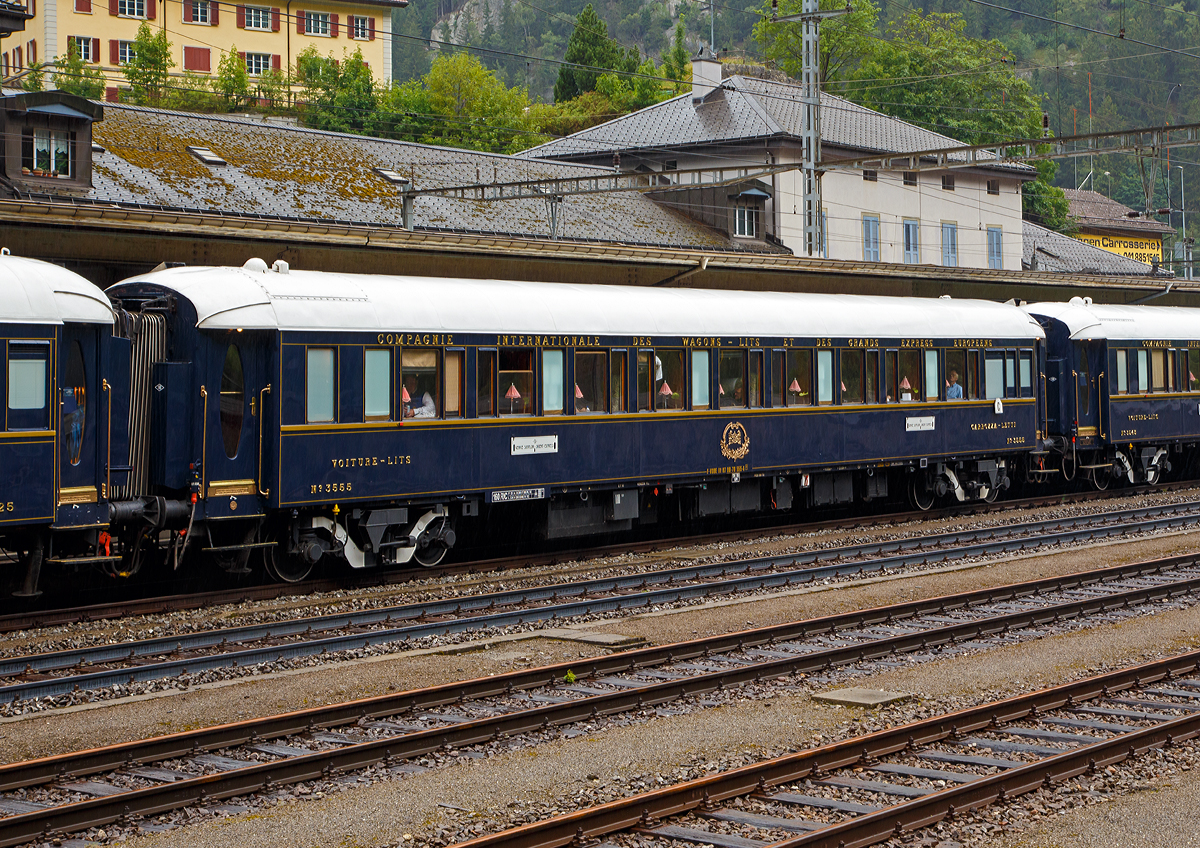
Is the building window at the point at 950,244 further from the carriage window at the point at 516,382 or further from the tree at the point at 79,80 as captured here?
the carriage window at the point at 516,382

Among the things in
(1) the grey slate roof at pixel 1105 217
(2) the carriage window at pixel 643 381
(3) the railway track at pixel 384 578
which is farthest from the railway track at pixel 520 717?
(1) the grey slate roof at pixel 1105 217

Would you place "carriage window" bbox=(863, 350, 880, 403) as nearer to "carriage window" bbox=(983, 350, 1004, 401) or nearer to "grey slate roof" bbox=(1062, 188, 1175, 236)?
"carriage window" bbox=(983, 350, 1004, 401)

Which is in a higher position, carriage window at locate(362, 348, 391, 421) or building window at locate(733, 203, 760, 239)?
building window at locate(733, 203, 760, 239)

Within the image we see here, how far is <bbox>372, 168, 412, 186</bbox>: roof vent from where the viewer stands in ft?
129

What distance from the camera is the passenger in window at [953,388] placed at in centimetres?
2433

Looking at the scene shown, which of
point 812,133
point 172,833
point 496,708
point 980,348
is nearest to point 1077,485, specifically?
point 980,348

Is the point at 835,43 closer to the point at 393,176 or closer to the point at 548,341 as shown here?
the point at 393,176

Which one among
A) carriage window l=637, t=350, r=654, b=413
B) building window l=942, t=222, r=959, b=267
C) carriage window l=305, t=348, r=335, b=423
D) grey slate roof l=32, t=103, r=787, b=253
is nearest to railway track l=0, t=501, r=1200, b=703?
carriage window l=305, t=348, r=335, b=423

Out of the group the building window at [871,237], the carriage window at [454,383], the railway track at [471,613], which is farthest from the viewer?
the building window at [871,237]

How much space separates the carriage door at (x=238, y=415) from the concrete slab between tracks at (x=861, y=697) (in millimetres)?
7259

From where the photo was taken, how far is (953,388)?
80.0 ft

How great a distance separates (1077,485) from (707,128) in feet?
84.0

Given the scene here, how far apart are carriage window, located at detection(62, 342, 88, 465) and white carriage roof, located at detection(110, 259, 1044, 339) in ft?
4.95

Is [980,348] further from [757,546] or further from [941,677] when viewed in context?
[941,677]
